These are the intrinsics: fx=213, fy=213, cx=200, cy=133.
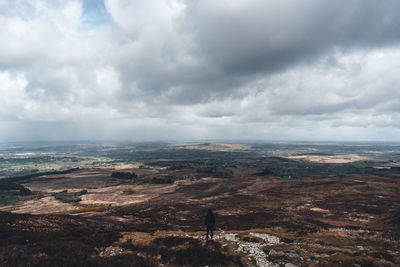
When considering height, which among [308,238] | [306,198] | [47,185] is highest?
[308,238]

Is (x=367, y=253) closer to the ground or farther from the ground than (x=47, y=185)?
farther from the ground

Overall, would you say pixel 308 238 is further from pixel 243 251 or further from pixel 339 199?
pixel 339 199

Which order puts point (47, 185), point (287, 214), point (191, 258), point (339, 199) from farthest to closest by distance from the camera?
point (47, 185) < point (339, 199) < point (287, 214) < point (191, 258)

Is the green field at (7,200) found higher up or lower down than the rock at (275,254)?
lower down

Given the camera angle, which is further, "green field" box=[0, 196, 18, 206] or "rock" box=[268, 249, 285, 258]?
"green field" box=[0, 196, 18, 206]

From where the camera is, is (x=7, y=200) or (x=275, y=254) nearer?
(x=275, y=254)

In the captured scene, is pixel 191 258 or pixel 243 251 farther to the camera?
pixel 243 251

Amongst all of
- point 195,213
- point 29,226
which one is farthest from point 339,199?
point 29,226

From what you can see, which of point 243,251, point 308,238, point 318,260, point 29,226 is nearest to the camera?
point 318,260

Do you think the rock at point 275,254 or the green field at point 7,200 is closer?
the rock at point 275,254

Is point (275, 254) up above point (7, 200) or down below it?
above

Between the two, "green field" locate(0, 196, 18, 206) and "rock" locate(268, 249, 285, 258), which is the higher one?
"rock" locate(268, 249, 285, 258)
